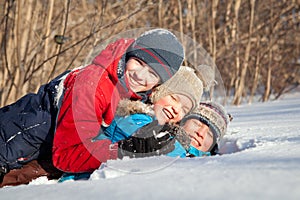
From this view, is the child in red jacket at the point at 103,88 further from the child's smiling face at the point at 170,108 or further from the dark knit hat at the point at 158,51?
the child's smiling face at the point at 170,108

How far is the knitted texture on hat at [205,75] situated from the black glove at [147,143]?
0.49 metres

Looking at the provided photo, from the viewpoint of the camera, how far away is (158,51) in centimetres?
157

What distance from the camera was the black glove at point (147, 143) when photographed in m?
1.49

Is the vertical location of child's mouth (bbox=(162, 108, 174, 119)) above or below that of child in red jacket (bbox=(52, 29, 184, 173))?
below

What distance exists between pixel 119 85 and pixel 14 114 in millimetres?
435

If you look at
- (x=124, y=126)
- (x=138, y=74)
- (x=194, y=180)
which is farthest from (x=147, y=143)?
(x=194, y=180)

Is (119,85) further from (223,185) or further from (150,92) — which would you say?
(223,185)

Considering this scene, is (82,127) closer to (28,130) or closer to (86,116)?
(86,116)

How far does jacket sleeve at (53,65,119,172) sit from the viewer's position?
148 centimetres

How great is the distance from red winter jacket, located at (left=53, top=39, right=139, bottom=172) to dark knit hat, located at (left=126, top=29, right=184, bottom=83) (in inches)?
3.0

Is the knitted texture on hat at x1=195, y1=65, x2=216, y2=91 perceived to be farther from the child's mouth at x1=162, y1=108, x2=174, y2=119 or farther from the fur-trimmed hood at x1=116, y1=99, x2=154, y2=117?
the fur-trimmed hood at x1=116, y1=99, x2=154, y2=117

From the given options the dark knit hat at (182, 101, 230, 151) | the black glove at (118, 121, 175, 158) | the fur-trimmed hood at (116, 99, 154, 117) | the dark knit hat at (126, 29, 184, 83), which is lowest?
the dark knit hat at (182, 101, 230, 151)

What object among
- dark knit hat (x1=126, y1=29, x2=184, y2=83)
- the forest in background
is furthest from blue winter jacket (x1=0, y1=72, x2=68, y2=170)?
the forest in background

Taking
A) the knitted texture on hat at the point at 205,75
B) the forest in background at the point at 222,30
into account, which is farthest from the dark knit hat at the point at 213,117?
the forest in background at the point at 222,30
